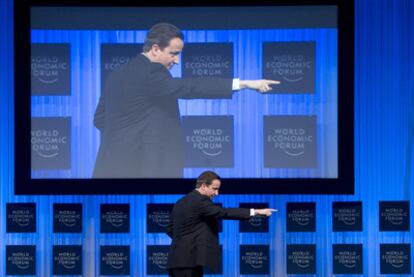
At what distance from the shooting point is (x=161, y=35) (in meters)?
8.02

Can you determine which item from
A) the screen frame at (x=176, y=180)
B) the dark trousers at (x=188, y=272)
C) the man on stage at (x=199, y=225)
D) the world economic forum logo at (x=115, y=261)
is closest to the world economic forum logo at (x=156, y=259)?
the world economic forum logo at (x=115, y=261)

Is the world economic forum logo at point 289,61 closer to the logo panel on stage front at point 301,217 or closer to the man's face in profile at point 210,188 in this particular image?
the logo panel on stage front at point 301,217

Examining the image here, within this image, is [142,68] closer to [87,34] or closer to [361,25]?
[87,34]

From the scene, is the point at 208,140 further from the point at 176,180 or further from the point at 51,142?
the point at 51,142

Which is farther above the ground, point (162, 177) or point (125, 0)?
point (125, 0)

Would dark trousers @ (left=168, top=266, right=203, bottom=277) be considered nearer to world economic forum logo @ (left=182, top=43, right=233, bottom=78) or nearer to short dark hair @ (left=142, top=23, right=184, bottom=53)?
world economic forum logo @ (left=182, top=43, right=233, bottom=78)

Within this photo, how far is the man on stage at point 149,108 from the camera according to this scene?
7969 mm

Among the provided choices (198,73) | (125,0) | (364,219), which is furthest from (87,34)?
(364,219)

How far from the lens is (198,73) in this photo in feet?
26.5

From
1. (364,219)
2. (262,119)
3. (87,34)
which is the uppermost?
(87,34)

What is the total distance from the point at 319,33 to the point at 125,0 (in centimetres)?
171

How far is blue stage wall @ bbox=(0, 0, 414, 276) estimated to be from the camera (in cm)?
808

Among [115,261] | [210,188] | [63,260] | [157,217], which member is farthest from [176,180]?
[210,188]

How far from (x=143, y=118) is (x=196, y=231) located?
1671 millimetres
